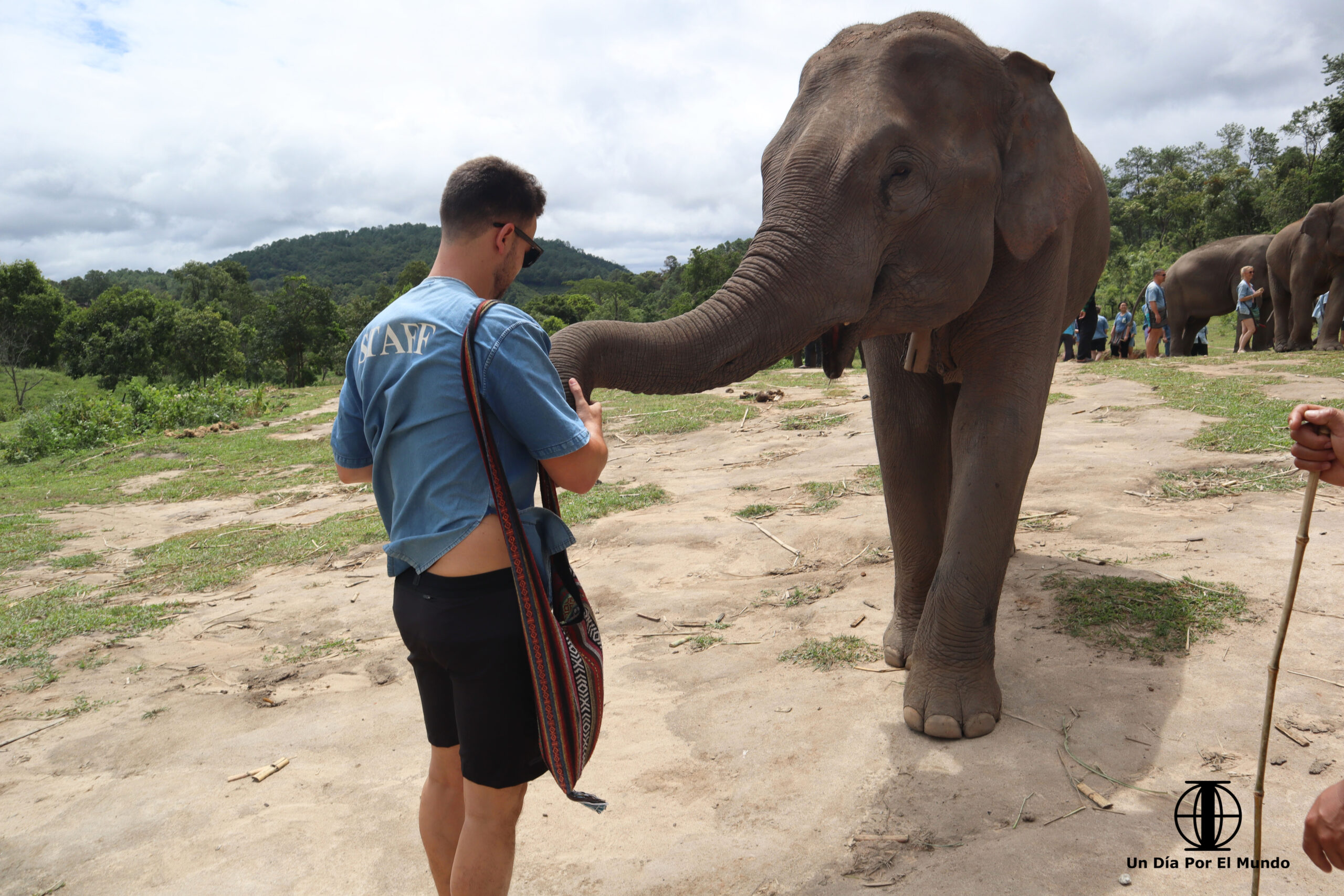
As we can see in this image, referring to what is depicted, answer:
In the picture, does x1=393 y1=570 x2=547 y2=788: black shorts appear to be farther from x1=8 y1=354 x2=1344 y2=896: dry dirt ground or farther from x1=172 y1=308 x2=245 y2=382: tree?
x1=172 y1=308 x2=245 y2=382: tree

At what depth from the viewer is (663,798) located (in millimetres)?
3059

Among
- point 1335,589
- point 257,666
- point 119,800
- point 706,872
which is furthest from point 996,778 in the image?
point 257,666

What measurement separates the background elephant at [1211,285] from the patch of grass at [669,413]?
41.7ft

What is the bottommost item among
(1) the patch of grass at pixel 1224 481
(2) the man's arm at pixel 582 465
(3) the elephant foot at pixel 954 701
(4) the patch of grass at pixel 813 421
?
(3) the elephant foot at pixel 954 701

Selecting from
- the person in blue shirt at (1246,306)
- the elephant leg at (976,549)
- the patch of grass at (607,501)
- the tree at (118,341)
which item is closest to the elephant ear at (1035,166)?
the elephant leg at (976,549)

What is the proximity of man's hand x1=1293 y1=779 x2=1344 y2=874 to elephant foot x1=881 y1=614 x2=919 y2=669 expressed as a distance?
7.59ft

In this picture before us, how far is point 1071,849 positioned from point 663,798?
1342 millimetres

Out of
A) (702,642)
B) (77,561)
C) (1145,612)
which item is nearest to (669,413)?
(77,561)

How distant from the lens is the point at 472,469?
1945 millimetres

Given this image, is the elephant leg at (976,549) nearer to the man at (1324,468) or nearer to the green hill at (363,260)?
the man at (1324,468)

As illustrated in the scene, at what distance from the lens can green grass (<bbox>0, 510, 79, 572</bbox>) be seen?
7527 millimetres

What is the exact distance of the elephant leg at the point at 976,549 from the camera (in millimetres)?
3279

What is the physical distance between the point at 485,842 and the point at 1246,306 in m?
19.2

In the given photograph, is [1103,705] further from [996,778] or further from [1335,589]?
[1335,589]
